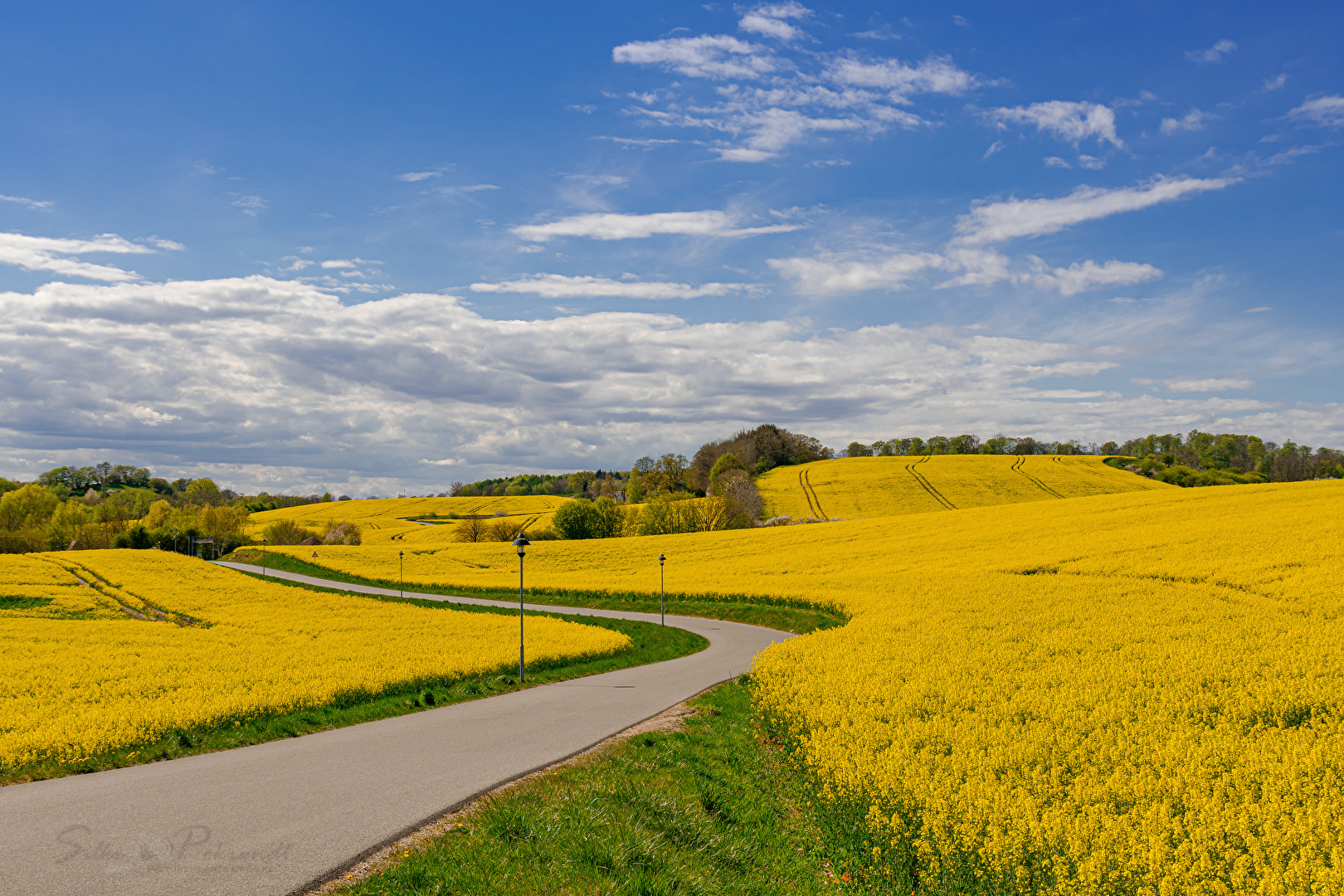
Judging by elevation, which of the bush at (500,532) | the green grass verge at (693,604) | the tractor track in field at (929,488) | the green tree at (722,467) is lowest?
the green grass verge at (693,604)

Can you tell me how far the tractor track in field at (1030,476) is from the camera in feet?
283

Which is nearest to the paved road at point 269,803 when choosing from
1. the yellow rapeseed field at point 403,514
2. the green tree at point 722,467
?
the yellow rapeseed field at point 403,514

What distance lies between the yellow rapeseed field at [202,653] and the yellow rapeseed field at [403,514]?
51.1 m

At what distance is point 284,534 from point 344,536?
9.48m

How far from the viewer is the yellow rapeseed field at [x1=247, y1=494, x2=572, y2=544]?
3752 inches

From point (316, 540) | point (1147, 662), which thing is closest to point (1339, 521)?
point (1147, 662)

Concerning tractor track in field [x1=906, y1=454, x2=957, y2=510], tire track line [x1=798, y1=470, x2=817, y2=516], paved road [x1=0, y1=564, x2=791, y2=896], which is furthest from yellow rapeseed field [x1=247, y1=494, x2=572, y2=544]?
paved road [x1=0, y1=564, x2=791, y2=896]

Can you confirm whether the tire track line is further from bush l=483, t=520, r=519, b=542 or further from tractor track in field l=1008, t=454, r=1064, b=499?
bush l=483, t=520, r=519, b=542

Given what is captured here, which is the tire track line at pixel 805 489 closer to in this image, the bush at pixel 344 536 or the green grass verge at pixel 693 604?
the green grass verge at pixel 693 604

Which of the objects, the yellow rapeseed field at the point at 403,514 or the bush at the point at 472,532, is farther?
the yellow rapeseed field at the point at 403,514

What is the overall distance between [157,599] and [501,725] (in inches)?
1266

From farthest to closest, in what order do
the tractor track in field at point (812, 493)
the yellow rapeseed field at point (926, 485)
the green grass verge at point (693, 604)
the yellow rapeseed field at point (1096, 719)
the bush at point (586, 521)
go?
1. the yellow rapeseed field at point (926, 485)
2. the tractor track in field at point (812, 493)
3. the bush at point (586, 521)
4. the green grass verge at point (693, 604)
5. the yellow rapeseed field at point (1096, 719)

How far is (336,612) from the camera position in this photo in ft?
110

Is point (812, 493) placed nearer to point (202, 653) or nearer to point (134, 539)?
point (202, 653)
